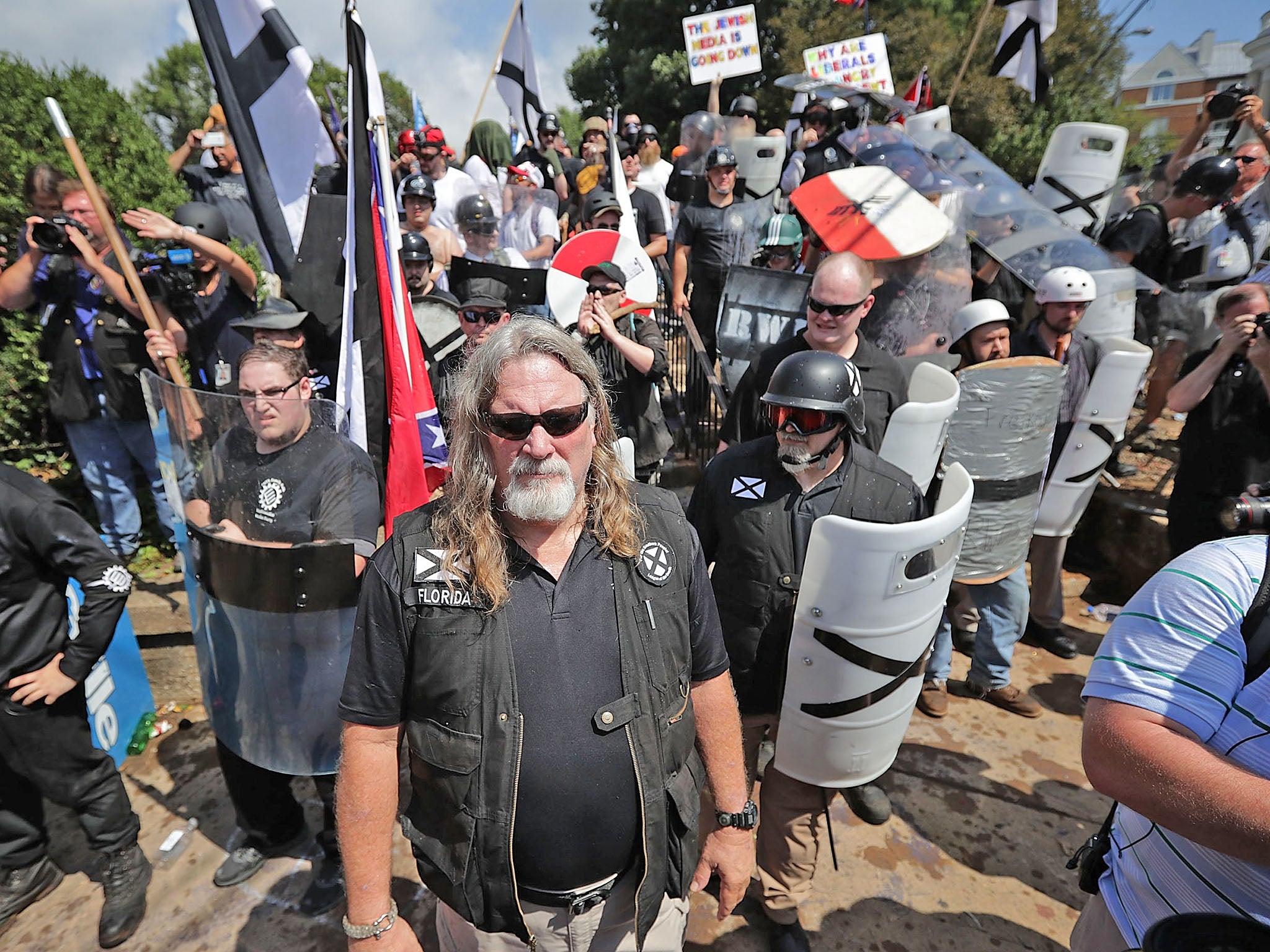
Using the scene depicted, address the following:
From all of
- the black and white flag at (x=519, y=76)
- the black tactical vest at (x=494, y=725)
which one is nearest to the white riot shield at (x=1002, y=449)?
the black tactical vest at (x=494, y=725)

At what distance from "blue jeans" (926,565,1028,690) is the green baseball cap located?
2682 millimetres

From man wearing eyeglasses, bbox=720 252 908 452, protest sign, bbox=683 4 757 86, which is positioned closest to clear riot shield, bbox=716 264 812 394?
man wearing eyeglasses, bbox=720 252 908 452

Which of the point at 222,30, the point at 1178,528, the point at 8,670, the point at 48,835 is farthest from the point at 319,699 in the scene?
the point at 1178,528

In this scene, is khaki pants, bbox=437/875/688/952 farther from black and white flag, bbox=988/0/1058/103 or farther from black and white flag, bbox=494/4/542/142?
black and white flag, bbox=494/4/542/142

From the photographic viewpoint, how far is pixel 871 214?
424cm

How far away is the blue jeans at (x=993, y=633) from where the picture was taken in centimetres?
391

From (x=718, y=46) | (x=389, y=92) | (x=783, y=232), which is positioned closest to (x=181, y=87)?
(x=389, y=92)

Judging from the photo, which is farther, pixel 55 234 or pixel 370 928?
pixel 55 234

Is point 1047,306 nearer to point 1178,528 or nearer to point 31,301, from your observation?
point 1178,528

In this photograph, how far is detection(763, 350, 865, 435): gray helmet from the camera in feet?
7.54

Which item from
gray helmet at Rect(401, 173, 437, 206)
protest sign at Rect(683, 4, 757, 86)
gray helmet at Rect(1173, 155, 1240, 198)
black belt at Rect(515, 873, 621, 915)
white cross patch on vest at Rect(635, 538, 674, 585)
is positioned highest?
protest sign at Rect(683, 4, 757, 86)

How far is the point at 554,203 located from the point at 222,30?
4.32m

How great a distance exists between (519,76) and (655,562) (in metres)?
8.49

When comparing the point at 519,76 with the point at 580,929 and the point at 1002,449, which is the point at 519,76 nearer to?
the point at 1002,449
